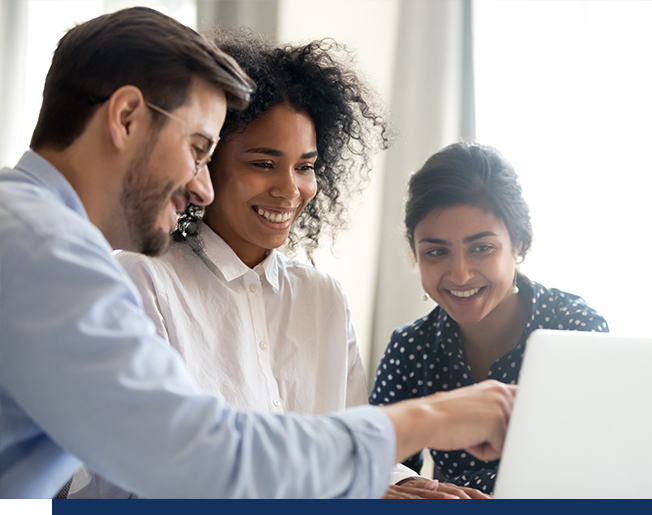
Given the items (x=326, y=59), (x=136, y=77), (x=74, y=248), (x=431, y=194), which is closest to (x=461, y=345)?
(x=431, y=194)

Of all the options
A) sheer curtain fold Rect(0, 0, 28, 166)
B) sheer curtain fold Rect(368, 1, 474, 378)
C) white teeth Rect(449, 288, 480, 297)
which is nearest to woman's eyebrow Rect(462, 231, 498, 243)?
white teeth Rect(449, 288, 480, 297)

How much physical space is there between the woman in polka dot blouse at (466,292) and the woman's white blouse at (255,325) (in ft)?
0.73

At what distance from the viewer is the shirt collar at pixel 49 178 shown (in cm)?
80

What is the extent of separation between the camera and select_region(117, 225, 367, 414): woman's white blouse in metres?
1.27

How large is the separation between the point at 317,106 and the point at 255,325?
1.88ft

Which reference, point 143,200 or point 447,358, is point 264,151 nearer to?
point 143,200

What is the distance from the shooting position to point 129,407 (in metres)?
0.55

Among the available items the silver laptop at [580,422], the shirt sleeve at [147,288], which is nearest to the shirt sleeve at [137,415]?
the silver laptop at [580,422]

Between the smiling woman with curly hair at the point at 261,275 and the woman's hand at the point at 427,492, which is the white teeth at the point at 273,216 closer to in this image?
the smiling woman with curly hair at the point at 261,275

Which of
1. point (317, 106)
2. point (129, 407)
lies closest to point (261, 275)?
point (317, 106)

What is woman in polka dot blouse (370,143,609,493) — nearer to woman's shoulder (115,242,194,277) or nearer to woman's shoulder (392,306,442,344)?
woman's shoulder (392,306,442,344)

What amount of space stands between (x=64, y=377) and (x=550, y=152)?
7.44 ft

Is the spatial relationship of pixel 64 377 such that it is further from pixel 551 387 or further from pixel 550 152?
pixel 550 152

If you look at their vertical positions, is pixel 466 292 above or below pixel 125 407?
below
